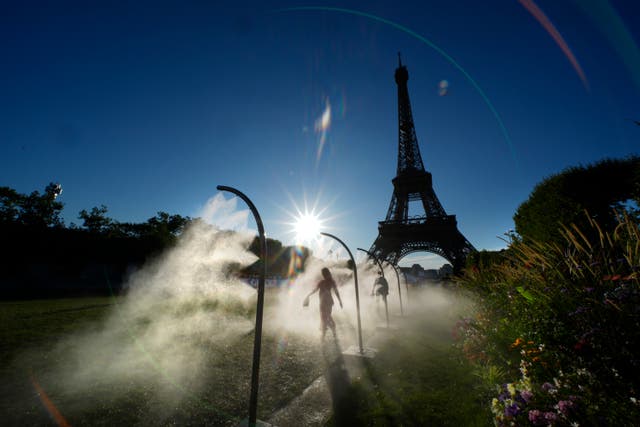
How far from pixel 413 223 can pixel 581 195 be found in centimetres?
2284

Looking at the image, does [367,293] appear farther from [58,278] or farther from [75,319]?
[58,278]

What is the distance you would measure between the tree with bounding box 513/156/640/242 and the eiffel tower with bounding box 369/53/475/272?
1788 centimetres

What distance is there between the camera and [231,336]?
30.5 feet

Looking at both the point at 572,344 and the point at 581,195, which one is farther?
the point at 581,195

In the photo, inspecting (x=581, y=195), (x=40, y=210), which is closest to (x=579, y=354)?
(x=581, y=195)

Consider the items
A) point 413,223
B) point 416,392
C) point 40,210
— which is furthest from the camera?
point 40,210

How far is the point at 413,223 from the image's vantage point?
110ft

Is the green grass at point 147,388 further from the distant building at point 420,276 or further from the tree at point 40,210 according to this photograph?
the tree at point 40,210

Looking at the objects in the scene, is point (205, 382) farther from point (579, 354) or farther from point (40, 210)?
point (40, 210)

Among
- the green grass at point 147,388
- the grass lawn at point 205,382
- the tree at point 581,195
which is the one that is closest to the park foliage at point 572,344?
the grass lawn at point 205,382

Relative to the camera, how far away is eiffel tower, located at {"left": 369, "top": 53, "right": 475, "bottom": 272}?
3127 cm

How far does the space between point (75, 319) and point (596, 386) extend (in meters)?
17.0

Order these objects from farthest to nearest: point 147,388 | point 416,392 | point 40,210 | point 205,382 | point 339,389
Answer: point 40,210 < point 205,382 < point 339,389 < point 147,388 < point 416,392

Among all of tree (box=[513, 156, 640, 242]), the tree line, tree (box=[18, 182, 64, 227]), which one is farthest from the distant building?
tree (box=[18, 182, 64, 227])
